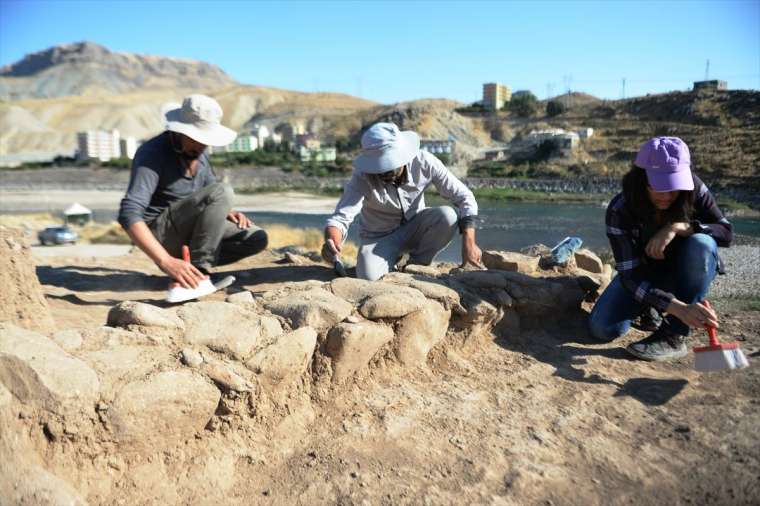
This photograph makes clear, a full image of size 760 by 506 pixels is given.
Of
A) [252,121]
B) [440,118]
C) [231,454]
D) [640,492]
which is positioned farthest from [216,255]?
[252,121]

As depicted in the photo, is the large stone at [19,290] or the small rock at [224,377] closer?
the small rock at [224,377]

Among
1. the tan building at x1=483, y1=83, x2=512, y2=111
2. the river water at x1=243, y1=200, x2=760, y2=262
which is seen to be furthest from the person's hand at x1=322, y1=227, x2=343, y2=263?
the tan building at x1=483, y1=83, x2=512, y2=111

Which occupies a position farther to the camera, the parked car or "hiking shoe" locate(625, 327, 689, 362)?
the parked car

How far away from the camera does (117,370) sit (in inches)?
74.4

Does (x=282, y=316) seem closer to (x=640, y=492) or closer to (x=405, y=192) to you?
(x=640, y=492)

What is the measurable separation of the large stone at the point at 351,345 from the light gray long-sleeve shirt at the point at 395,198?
139cm

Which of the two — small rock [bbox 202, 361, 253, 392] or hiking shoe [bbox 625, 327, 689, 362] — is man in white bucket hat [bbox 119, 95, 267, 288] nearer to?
small rock [bbox 202, 361, 253, 392]

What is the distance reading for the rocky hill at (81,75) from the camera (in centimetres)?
16112

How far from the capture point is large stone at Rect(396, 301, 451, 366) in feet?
8.53

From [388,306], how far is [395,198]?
1544 mm

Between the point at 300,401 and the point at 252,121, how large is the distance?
11362 cm

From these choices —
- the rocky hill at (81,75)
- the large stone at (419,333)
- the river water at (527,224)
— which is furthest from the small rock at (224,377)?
the rocky hill at (81,75)

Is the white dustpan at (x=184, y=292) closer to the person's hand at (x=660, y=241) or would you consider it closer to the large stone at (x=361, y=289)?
the large stone at (x=361, y=289)

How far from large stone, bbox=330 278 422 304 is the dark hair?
3.56ft
